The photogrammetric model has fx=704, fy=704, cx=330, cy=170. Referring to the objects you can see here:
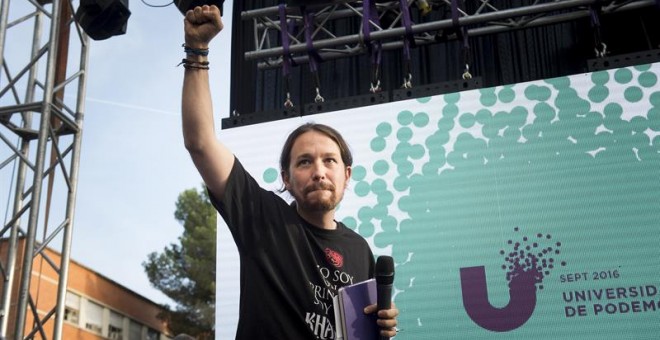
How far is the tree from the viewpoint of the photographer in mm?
17219

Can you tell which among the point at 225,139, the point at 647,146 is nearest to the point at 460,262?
the point at 647,146

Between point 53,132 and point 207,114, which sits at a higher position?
point 53,132

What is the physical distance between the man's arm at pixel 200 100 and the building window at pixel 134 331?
65.6 feet

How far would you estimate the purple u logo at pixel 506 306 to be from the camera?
433 cm

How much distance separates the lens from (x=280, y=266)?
155cm

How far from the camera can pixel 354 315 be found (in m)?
1.45

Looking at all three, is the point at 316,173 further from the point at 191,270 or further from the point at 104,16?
the point at 191,270

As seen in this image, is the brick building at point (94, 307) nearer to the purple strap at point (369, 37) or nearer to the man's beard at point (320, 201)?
the purple strap at point (369, 37)

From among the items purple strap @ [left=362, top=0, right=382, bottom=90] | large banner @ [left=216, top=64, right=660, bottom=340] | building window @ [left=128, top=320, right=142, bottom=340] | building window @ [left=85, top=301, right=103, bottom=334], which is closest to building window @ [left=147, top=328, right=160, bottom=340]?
building window @ [left=128, top=320, right=142, bottom=340]

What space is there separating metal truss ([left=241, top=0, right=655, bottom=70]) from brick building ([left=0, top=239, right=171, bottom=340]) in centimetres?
1101

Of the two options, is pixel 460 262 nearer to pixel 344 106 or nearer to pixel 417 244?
pixel 417 244

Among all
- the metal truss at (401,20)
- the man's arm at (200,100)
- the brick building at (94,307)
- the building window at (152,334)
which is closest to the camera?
the man's arm at (200,100)

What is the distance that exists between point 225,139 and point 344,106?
918 millimetres

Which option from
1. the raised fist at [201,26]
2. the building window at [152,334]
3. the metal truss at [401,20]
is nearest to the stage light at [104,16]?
the metal truss at [401,20]
